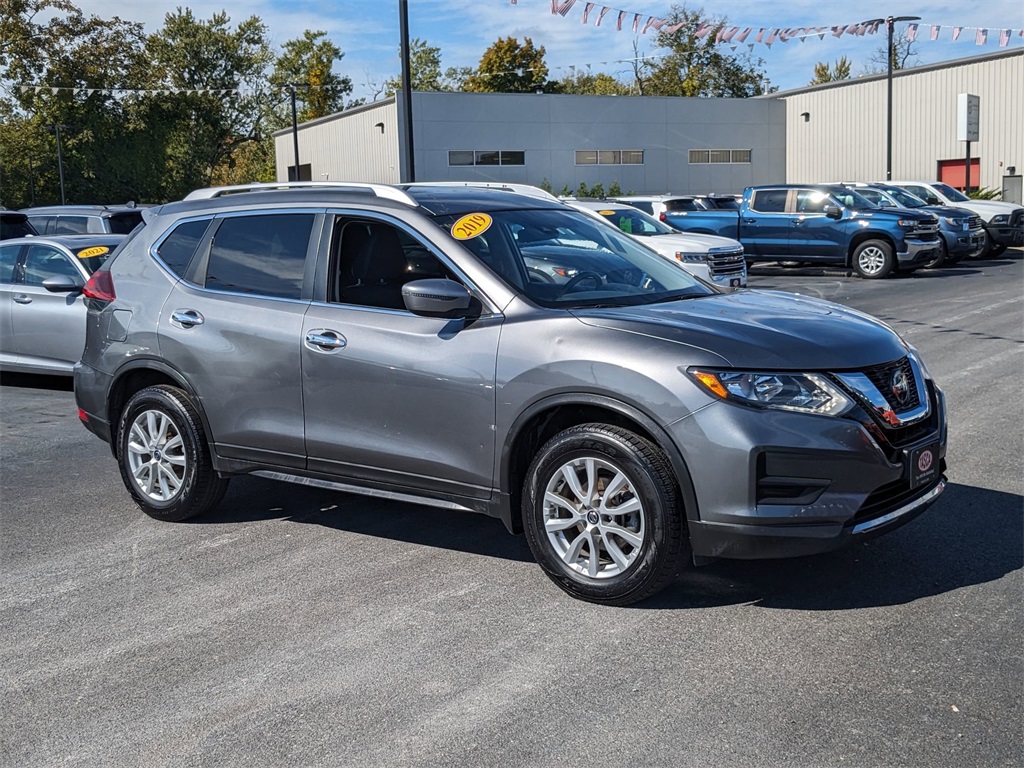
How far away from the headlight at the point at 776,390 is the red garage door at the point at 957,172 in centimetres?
4022

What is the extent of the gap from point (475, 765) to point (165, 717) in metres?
1.13

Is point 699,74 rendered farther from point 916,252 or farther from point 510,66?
point 916,252

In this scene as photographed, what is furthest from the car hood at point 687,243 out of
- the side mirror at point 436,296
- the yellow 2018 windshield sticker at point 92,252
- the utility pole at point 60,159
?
the utility pole at point 60,159

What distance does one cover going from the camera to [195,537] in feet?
19.5

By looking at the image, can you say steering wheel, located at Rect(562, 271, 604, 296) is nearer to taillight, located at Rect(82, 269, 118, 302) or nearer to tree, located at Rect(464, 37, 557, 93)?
taillight, located at Rect(82, 269, 118, 302)

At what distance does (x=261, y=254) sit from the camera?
589 centimetres

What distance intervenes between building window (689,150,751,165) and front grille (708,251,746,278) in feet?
102

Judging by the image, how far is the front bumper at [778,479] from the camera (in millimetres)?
4340

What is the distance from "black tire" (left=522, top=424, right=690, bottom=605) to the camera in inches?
178

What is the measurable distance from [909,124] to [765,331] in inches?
1653

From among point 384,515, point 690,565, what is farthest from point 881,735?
point 384,515

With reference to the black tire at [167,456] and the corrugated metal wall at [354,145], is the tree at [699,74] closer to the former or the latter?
the corrugated metal wall at [354,145]

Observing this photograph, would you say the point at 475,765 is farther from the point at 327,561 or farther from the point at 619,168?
the point at 619,168

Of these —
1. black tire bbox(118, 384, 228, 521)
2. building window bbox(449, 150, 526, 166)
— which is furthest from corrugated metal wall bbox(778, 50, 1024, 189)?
black tire bbox(118, 384, 228, 521)
